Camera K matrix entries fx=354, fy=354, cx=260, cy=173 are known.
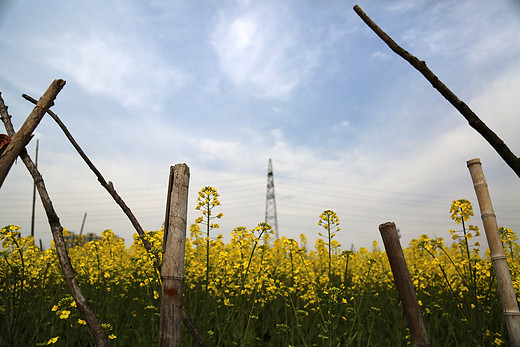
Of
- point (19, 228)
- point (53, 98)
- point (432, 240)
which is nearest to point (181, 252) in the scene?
point (53, 98)

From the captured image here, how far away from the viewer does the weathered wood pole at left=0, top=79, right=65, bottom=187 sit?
175 cm

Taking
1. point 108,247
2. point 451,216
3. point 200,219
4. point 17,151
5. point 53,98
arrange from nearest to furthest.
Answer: point 17,151 → point 53,98 → point 200,219 → point 451,216 → point 108,247

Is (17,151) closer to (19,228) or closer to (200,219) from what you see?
(200,219)

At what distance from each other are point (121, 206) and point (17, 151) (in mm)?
649

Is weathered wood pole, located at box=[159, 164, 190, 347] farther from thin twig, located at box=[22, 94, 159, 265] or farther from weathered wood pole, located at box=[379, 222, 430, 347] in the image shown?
weathered wood pole, located at box=[379, 222, 430, 347]

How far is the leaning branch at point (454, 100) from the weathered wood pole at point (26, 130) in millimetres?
1635

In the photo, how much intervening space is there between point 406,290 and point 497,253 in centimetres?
98

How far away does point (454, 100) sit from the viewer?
1.33m

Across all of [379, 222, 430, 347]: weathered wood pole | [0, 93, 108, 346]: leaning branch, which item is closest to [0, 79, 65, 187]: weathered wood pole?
[0, 93, 108, 346]: leaning branch

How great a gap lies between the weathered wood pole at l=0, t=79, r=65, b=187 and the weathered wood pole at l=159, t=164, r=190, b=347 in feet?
2.46

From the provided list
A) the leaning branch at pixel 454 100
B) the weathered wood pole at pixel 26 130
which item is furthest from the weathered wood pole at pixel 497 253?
the weathered wood pole at pixel 26 130

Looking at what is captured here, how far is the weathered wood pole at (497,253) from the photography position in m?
2.33

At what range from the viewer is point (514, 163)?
1.14 m

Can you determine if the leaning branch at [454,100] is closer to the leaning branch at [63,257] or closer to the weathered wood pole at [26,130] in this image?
the weathered wood pole at [26,130]
